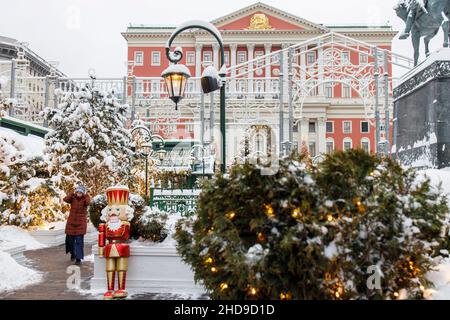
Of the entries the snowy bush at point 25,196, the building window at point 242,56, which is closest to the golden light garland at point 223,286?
the snowy bush at point 25,196

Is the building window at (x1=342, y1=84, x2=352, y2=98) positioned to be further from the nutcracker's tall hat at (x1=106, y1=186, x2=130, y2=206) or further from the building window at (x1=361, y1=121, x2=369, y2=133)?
the nutcracker's tall hat at (x1=106, y1=186, x2=130, y2=206)

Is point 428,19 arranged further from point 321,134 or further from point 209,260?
point 321,134

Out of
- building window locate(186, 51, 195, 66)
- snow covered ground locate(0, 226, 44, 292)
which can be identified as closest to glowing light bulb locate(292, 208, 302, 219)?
snow covered ground locate(0, 226, 44, 292)

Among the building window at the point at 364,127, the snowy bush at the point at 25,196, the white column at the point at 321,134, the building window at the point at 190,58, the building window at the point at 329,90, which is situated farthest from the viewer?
the building window at the point at 190,58

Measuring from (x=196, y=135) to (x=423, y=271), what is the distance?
3244 cm

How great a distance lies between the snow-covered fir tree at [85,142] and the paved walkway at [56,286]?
482 centimetres

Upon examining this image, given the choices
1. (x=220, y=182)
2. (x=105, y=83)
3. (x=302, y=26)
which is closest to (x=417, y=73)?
(x=220, y=182)

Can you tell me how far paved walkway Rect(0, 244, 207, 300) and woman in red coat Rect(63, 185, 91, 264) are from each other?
288mm

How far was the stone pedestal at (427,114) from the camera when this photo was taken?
762 cm

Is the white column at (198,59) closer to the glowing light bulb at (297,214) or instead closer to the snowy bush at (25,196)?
the snowy bush at (25,196)

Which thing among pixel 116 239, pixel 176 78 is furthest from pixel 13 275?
pixel 176 78

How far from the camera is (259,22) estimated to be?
196 feet

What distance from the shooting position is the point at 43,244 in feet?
41.4
